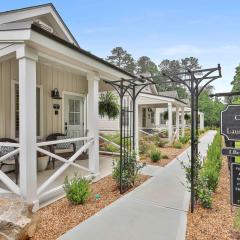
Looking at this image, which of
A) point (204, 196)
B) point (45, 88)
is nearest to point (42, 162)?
point (45, 88)

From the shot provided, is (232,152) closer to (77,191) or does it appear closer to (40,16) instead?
(77,191)

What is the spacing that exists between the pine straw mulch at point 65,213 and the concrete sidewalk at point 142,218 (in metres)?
0.16

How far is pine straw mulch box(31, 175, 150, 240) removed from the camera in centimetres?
341

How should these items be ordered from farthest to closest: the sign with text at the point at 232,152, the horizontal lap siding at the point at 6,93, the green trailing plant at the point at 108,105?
the green trailing plant at the point at 108,105
the horizontal lap siding at the point at 6,93
the sign with text at the point at 232,152

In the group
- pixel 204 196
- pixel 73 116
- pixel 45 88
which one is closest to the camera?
pixel 204 196

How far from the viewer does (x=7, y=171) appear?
20.7 ft

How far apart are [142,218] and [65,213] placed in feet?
4.44

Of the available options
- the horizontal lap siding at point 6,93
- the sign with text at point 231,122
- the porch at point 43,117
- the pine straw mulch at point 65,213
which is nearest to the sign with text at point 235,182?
the sign with text at point 231,122

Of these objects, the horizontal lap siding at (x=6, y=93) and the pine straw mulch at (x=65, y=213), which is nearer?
the pine straw mulch at (x=65, y=213)

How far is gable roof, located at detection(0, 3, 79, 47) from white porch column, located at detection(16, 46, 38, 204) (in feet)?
13.9

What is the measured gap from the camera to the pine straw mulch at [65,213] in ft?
11.2

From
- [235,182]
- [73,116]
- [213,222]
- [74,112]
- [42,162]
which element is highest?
[74,112]

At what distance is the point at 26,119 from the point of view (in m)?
3.94

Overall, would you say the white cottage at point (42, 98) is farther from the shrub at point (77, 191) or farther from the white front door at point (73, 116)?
the shrub at point (77, 191)
